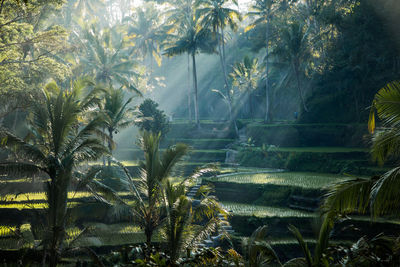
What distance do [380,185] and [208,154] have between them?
67.5 ft

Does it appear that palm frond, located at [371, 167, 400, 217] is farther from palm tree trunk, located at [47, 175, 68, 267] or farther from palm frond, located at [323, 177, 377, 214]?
palm tree trunk, located at [47, 175, 68, 267]

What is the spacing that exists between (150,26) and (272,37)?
46.2ft

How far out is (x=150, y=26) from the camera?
128 feet

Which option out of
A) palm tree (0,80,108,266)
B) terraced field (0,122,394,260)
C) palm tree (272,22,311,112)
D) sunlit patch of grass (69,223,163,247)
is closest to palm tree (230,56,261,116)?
palm tree (272,22,311,112)

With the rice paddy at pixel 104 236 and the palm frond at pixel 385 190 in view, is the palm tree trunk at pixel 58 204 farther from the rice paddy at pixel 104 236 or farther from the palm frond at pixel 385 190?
the palm frond at pixel 385 190

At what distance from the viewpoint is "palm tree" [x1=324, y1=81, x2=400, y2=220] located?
5.00m

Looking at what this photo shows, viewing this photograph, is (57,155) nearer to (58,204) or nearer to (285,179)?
(58,204)

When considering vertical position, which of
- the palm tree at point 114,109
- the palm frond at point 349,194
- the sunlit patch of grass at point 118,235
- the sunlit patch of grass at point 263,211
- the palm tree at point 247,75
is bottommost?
the sunlit patch of grass at point 118,235

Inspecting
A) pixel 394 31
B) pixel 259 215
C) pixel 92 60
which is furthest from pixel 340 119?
pixel 92 60

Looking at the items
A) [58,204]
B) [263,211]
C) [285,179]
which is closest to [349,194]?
[58,204]

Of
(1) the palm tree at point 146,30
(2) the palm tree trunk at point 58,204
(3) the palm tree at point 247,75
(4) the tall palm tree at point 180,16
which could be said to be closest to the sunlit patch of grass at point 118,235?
(2) the palm tree trunk at point 58,204

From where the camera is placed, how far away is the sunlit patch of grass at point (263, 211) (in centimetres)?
1299

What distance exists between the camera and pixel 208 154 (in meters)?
25.3

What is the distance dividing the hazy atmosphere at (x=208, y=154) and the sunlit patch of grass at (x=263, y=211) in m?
0.07
